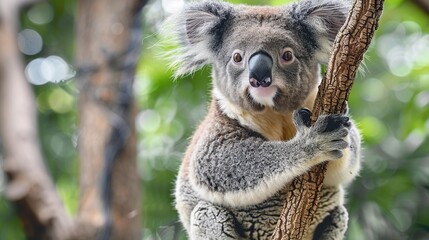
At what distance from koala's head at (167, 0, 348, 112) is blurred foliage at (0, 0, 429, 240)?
17.0 inches

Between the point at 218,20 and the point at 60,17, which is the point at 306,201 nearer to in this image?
the point at 218,20

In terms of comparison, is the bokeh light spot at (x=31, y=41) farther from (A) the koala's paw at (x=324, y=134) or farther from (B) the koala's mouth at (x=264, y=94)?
(A) the koala's paw at (x=324, y=134)

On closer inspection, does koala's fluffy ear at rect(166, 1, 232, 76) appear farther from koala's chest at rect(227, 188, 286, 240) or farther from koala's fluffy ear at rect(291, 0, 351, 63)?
koala's chest at rect(227, 188, 286, 240)

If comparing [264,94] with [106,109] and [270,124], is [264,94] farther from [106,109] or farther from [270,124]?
[106,109]

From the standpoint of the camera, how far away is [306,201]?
10.1 ft

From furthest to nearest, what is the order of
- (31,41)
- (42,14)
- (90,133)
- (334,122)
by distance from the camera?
1. (42,14)
2. (31,41)
3. (90,133)
4. (334,122)

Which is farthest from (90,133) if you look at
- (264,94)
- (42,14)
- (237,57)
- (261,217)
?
(42,14)

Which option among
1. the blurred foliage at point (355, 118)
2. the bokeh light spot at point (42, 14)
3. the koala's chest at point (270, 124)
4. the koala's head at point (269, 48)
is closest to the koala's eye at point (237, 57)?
the koala's head at point (269, 48)

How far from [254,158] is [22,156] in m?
1.21

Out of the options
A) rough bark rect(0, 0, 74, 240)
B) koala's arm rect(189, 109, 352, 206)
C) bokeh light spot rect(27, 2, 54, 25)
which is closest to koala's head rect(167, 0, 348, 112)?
koala's arm rect(189, 109, 352, 206)

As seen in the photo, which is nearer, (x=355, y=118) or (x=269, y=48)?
(x=269, y=48)

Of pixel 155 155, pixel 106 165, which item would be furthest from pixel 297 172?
pixel 155 155

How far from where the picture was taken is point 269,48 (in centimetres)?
349

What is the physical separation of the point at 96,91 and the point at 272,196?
1.91 metres
